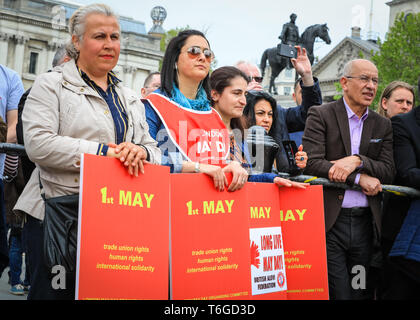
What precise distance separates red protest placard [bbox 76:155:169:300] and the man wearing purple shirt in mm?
1568

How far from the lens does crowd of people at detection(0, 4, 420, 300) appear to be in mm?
2631

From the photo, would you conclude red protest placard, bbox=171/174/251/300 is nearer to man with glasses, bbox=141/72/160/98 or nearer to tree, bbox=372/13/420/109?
man with glasses, bbox=141/72/160/98

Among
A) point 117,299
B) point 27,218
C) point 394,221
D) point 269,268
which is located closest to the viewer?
point 117,299

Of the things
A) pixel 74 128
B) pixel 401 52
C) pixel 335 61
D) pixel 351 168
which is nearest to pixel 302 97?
pixel 351 168

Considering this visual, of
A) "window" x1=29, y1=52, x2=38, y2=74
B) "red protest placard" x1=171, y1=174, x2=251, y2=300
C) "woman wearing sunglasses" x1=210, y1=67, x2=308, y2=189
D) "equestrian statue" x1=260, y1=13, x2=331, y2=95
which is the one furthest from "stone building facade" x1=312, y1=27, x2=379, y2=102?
"red protest placard" x1=171, y1=174, x2=251, y2=300

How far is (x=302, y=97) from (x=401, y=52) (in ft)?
83.6

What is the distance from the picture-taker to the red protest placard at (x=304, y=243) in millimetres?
3420

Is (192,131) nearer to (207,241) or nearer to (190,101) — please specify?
(190,101)

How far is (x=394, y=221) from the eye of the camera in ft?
13.0

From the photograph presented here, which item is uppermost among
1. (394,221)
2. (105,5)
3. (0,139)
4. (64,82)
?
(105,5)

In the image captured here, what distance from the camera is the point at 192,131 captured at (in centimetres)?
329
